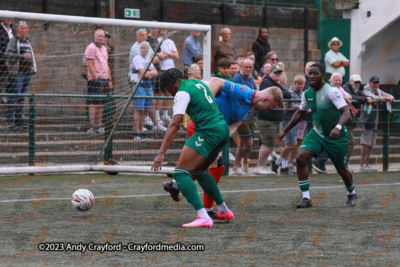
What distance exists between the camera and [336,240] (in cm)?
674

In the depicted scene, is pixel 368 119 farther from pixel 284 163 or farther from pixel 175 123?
pixel 175 123

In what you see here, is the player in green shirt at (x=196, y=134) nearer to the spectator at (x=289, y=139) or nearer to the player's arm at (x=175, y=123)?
the player's arm at (x=175, y=123)

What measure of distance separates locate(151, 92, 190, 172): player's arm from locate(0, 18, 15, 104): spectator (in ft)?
20.5

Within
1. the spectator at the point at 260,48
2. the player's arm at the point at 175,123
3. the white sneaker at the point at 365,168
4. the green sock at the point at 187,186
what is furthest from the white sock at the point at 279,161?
the player's arm at the point at 175,123

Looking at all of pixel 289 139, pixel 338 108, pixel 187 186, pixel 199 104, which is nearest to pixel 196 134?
pixel 199 104

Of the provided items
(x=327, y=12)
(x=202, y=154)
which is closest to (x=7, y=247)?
(x=202, y=154)

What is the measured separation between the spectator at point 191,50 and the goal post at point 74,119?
1.43 feet

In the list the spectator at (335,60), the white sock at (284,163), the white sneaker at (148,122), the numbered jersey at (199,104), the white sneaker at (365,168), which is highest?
the spectator at (335,60)

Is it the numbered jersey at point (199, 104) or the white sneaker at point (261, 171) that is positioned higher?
the numbered jersey at point (199, 104)

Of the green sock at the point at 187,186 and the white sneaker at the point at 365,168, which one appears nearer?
the green sock at the point at 187,186

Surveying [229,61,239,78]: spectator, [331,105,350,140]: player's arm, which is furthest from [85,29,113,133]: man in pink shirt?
[331,105,350,140]: player's arm

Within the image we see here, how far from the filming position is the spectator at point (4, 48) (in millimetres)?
12938

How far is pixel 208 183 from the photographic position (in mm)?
7875

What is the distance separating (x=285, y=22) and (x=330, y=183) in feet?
29.9
